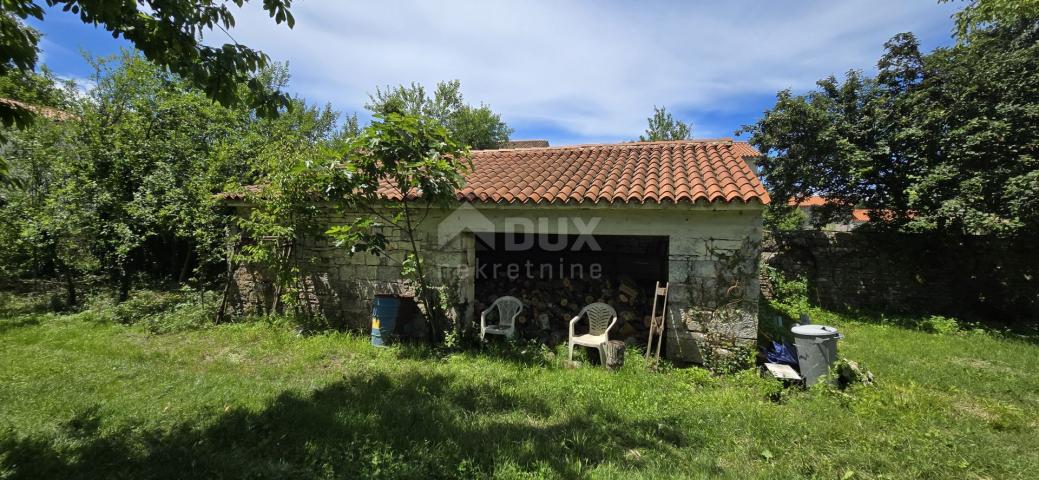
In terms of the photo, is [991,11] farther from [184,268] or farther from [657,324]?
[184,268]

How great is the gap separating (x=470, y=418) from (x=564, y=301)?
358 cm

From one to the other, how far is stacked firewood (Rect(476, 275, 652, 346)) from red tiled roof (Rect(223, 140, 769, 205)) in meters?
2.02

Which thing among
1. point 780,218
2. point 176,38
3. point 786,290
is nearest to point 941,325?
point 786,290

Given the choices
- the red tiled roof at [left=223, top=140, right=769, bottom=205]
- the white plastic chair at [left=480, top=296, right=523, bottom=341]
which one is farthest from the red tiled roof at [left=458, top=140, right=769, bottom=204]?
the white plastic chair at [left=480, top=296, right=523, bottom=341]

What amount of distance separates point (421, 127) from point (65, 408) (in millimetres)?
4527

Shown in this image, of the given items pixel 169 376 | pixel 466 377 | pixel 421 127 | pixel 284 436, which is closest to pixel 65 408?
pixel 169 376

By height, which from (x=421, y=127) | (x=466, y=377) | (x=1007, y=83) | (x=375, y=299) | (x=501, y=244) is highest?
(x=1007, y=83)

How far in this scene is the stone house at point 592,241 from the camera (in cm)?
525

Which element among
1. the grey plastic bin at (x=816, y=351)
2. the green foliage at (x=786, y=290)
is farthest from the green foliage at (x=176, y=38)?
the green foliage at (x=786, y=290)

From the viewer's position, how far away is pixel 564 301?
716 centimetres

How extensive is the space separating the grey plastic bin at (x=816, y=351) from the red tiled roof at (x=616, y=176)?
1.64 meters

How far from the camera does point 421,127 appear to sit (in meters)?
5.34

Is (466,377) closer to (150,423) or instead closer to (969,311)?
(150,423)

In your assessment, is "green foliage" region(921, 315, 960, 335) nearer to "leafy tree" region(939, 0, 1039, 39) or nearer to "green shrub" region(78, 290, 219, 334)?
"leafy tree" region(939, 0, 1039, 39)
